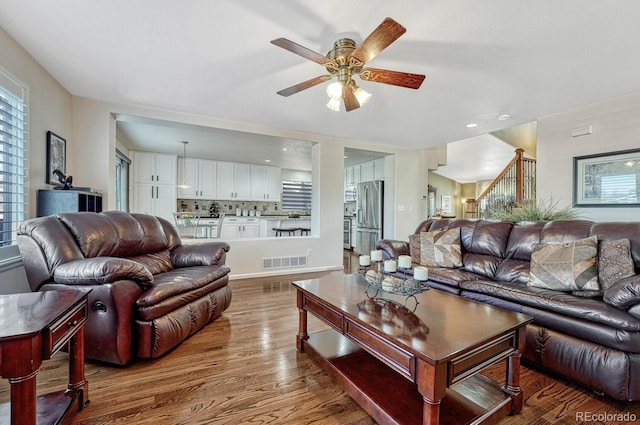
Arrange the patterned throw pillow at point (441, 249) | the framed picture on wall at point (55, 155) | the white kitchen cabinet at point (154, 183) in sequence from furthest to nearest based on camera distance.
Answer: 1. the white kitchen cabinet at point (154, 183)
2. the patterned throw pillow at point (441, 249)
3. the framed picture on wall at point (55, 155)

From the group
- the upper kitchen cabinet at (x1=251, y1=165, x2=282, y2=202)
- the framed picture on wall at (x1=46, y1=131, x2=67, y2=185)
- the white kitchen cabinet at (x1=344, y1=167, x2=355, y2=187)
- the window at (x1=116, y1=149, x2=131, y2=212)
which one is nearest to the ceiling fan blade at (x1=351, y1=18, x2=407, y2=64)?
the framed picture on wall at (x1=46, y1=131, x2=67, y2=185)

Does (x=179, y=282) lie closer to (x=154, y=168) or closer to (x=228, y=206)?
(x=154, y=168)

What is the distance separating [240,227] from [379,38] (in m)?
6.33

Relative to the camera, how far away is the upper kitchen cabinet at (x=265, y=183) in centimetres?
784

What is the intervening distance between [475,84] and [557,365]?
101 inches

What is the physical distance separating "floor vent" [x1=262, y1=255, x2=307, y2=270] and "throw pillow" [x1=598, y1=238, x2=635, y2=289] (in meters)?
3.74

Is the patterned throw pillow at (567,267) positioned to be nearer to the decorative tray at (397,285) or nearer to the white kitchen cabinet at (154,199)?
the decorative tray at (397,285)

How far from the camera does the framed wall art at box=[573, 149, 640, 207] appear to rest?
10.5 ft

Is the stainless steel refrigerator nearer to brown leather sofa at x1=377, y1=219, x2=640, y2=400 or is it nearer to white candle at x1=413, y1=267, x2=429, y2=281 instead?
brown leather sofa at x1=377, y1=219, x2=640, y2=400

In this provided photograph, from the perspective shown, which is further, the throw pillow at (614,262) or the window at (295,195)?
the window at (295,195)

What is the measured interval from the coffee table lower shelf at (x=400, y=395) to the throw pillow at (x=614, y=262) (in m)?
1.15

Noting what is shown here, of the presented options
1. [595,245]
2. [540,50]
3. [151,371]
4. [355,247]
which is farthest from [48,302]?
[355,247]

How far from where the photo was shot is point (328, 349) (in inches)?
78.5

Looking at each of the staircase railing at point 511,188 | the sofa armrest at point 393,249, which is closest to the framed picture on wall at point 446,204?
the staircase railing at point 511,188
